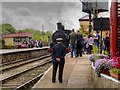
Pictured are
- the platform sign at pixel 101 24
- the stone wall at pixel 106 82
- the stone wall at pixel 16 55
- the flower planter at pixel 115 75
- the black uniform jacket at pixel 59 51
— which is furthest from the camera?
the stone wall at pixel 16 55

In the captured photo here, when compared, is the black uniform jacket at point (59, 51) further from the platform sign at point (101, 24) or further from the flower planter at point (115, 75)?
the platform sign at point (101, 24)

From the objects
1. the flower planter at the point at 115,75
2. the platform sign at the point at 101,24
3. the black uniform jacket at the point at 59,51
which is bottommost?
the flower planter at the point at 115,75

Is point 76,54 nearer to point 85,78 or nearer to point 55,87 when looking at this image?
point 85,78

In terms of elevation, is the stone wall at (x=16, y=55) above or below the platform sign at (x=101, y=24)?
below

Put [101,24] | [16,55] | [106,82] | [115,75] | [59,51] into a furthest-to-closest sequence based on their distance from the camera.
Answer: [16,55] → [101,24] → [59,51] → [106,82] → [115,75]

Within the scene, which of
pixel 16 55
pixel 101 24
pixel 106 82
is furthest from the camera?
pixel 16 55

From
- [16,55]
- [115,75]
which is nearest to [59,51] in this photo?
[115,75]

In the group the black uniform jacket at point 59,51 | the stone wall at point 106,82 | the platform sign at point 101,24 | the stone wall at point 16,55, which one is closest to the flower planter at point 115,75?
the stone wall at point 106,82

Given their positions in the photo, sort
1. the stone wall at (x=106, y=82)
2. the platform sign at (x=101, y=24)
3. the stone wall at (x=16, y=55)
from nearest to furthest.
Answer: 1. the stone wall at (x=106, y=82)
2. the platform sign at (x=101, y=24)
3. the stone wall at (x=16, y=55)

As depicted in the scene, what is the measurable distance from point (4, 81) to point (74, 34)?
5.63m

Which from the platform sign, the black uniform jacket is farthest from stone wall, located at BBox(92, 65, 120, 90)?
the platform sign

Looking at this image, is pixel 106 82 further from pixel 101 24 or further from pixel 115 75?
pixel 101 24

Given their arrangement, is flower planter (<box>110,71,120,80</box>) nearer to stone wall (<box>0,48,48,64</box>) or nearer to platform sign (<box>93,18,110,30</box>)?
platform sign (<box>93,18,110,30</box>)

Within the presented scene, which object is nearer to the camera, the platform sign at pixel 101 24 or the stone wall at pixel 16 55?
the platform sign at pixel 101 24
